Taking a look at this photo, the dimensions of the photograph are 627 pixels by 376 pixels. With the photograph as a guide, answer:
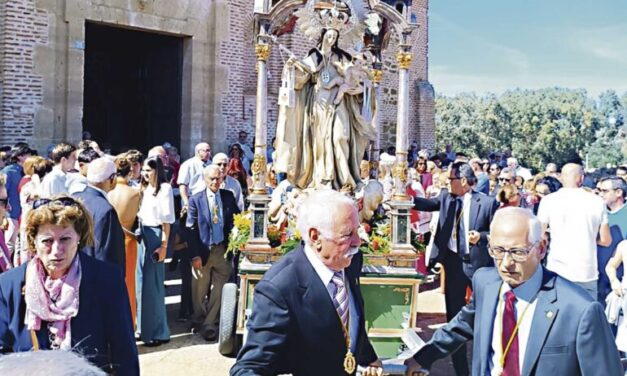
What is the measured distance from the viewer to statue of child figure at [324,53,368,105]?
7.23 m

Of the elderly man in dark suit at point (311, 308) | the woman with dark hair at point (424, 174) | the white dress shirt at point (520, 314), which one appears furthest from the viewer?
the woman with dark hair at point (424, 174)

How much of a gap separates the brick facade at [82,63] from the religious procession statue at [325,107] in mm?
6381

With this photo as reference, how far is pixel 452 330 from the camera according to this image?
12.1ft

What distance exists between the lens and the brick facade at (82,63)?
11.7 meters

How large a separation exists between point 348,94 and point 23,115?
693 cm

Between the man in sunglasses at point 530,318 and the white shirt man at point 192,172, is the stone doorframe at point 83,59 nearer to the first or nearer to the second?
the white shirt man at point 192,172

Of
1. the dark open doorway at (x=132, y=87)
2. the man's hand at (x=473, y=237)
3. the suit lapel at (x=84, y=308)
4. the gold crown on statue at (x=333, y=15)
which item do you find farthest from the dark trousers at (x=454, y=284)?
the dark open doorway at (x=132, y=87)

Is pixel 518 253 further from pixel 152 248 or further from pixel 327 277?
pixel 152 248

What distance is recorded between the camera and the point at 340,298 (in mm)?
3195

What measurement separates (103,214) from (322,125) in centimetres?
276

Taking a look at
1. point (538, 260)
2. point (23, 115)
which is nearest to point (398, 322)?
point (538, 260)

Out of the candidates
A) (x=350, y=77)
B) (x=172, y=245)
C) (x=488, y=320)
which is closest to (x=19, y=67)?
(x=172, y=245)

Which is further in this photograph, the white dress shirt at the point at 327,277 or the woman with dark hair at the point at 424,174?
the woman with dark hair at the point at 424,174

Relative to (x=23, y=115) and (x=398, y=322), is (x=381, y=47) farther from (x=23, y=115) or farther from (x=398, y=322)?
(x=23, y=115)
